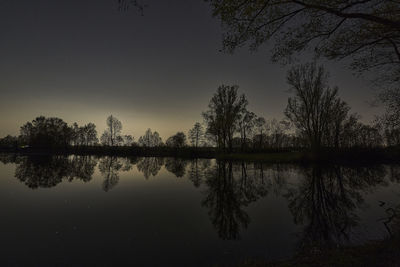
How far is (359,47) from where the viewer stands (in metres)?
6.43

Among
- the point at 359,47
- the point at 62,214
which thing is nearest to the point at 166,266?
the point at 62,214

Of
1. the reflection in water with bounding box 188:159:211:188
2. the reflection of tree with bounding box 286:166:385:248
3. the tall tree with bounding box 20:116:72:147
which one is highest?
the tall tree with bounding box 20:116:72:147

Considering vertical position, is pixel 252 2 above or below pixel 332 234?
above

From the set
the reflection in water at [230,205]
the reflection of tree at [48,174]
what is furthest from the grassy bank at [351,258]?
the reflection of tree at [48,174]

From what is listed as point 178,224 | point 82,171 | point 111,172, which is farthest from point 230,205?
point 82,171

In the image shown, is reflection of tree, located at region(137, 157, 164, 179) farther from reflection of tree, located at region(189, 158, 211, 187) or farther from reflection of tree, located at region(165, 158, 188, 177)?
reflection of tree, located at region(189, 158, 211, 187)

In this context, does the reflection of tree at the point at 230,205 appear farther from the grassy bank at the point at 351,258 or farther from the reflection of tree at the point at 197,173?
the grassy bank at the point at 351,258

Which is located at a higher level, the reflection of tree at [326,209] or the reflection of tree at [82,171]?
the reflection of tree at [82,171]

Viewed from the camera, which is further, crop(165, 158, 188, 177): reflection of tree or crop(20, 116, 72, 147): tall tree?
crop(20, 116, 72, 147): tall tree

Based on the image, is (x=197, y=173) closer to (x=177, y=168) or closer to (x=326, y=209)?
(x=177, y=168)

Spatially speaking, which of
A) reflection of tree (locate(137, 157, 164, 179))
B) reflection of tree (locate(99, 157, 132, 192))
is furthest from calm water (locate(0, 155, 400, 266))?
reflection of tree (locate(137, 157, 164, 179))

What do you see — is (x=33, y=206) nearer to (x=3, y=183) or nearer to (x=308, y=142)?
(x=3, y=183)

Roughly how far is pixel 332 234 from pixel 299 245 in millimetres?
1541

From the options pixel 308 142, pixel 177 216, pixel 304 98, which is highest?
pixel 304 98
